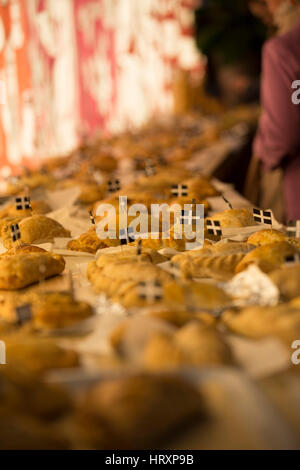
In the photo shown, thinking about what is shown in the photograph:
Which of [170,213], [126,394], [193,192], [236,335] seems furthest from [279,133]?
[126,394]

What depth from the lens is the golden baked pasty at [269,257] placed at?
1019mm

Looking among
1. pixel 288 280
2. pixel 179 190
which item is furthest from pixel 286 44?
pixel 288 280

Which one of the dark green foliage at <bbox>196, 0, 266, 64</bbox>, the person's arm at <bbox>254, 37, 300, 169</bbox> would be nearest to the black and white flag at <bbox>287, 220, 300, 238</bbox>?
the person's arm at <bbox>254, 37, 300, 169</bbox>

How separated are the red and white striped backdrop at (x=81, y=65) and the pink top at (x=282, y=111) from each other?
1.83 m

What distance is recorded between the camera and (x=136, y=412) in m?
0.59

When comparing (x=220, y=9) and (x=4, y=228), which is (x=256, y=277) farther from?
(x=220, y=9)

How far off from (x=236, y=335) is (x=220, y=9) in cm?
859

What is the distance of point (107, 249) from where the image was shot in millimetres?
1341

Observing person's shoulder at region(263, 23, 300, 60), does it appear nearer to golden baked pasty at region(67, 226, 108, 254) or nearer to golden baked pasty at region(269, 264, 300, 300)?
golden baked pasty at region(67, 226, 108, 254)

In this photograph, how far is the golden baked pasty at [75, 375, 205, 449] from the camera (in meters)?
0.58

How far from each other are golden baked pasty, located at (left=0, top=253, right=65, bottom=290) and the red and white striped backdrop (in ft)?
8.88

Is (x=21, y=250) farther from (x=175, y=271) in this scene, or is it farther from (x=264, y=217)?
(x=264, y=217)

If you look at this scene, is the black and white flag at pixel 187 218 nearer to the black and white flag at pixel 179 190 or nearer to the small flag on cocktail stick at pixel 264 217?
the small flag on cocktail stick at pixel 264 217

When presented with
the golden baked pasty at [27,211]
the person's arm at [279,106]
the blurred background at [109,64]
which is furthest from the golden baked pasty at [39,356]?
the blurred background at [109,64]
